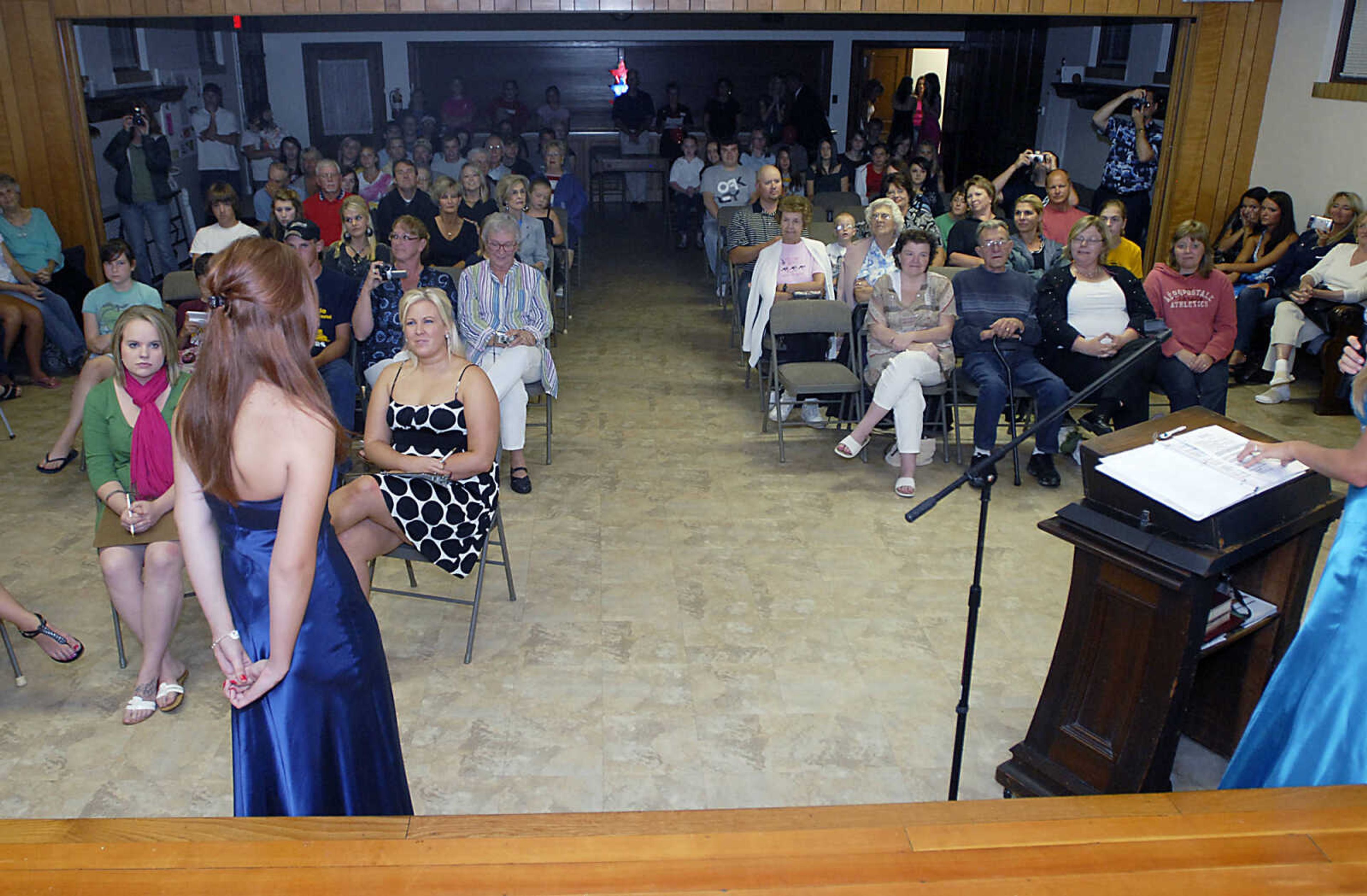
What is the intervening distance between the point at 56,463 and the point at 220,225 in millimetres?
1978

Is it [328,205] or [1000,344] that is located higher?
[328,205]

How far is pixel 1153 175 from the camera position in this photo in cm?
806

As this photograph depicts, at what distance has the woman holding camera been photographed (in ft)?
17.1

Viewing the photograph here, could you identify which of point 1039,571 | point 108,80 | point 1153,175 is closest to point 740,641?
point 1039,571

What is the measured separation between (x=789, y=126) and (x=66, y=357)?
8.15 meters

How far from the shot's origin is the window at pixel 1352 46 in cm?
688

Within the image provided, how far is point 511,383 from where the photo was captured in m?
5.05

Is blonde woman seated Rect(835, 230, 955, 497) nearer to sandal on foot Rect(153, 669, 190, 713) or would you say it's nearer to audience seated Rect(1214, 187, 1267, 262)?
audience seated Rect(1214, 187, 1267, 262)

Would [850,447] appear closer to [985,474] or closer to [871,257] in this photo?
[871,257]

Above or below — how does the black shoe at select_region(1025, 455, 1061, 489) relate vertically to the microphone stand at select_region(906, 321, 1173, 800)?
below

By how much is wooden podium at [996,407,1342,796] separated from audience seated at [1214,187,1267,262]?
5.00m

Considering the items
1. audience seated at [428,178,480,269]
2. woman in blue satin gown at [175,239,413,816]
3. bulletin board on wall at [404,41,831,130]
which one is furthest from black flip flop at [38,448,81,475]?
bulletin board on wall at [404,41,831,130]

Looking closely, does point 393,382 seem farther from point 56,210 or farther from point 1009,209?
point 1009,209

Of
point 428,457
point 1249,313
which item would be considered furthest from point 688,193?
point 428,457
